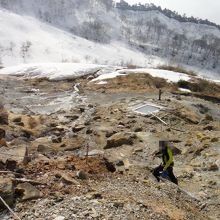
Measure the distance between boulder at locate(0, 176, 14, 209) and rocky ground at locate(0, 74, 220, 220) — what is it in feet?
0.04

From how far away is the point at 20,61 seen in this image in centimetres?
9375

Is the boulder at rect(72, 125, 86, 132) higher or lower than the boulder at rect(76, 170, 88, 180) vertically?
lower

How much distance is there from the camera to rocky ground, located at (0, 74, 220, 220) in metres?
8.26

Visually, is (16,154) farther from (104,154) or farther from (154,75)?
(154,75)

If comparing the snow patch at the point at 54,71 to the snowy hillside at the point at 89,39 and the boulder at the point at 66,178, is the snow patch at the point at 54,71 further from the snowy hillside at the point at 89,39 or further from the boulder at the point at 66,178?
the snowy hillside at the point at 89,39

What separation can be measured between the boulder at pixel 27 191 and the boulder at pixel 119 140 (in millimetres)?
7630

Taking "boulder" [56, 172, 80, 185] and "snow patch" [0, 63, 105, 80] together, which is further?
"snow patch" [0, 63, 105, 80]

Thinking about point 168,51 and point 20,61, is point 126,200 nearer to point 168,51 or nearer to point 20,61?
point 20,61

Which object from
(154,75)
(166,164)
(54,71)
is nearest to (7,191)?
(166,164)

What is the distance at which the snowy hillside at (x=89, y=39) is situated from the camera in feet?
354

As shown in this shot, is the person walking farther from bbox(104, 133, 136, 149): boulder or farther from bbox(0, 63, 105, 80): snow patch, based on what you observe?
bbox(0, 63, 105, 80): snow patch

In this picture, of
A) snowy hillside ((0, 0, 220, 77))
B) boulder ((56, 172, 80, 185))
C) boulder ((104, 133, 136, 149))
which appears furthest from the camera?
snowy hillside ((0, 0, 220, 77))

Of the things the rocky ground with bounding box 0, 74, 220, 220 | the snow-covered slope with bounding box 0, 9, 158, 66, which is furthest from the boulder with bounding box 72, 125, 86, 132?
the snow-covered slope with bounding box 0, 9, 158, 66

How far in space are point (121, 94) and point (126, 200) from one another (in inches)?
739
